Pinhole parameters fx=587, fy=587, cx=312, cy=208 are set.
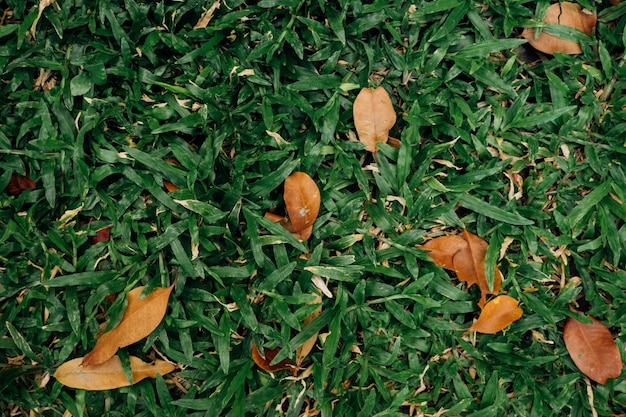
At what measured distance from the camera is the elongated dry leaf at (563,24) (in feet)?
7.13

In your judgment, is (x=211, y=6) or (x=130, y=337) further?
(x=211, y=6)

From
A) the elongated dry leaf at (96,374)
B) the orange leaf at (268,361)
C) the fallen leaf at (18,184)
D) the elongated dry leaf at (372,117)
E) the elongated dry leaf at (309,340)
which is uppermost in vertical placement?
the elongated dry leaf at (372,117)

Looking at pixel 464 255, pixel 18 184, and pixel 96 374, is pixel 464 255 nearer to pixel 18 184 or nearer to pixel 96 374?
pixel 96 374

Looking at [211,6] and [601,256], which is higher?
[211,6]

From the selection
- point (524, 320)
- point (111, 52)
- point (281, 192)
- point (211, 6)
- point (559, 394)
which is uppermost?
point (211, 6)

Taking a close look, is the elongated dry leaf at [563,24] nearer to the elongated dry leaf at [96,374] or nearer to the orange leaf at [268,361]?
the orange leaf at [268,361]

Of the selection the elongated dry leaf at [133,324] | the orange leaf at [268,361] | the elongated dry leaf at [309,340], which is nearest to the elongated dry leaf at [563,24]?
the elongated dry leaf at [309,340]

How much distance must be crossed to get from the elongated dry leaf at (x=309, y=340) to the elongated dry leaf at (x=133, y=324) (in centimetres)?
48

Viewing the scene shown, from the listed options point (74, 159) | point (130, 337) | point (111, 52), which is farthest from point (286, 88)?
point (130, 337)

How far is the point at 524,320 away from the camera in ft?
6.83

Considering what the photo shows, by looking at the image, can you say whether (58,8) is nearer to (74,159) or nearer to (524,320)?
(74,159)

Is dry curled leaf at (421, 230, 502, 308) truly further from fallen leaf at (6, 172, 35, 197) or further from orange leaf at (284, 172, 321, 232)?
fallen leaf at (6, 172, 35, 197)

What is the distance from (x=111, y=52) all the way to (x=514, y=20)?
146 cm

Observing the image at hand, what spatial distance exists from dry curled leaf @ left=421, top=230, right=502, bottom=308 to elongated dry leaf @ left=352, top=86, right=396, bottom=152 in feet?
1.36
